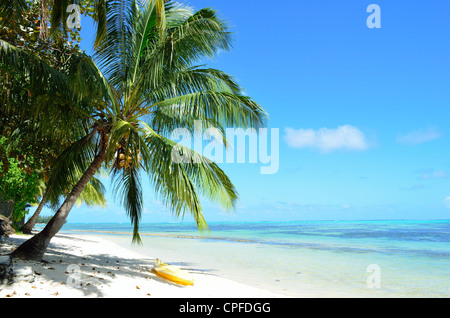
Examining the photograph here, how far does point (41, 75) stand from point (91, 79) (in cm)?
86

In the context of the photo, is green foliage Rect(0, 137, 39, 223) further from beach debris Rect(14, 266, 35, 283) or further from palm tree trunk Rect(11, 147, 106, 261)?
beach debris Rect(14, 266, 35, 283)

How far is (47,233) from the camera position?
7.53 m

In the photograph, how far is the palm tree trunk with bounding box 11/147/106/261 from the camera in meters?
7.35

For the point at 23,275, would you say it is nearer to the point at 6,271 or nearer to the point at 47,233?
the point at 6,271

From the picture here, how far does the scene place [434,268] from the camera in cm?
1292

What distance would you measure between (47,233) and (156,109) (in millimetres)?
3357

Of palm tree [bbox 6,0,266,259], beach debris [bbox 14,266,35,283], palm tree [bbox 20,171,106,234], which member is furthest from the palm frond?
palm tree [bbox 20,171,106,234]

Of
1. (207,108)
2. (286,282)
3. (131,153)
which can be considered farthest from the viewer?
(286,282)

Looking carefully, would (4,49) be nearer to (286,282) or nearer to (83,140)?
(83,140)

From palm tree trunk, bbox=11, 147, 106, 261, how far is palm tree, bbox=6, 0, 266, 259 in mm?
19

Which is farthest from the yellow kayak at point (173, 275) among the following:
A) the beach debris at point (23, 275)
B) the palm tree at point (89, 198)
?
the palm tree at point (89, 198)

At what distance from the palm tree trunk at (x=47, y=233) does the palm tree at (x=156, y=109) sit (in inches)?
0.7

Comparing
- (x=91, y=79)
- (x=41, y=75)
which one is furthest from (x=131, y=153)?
(x=41, y=75)
